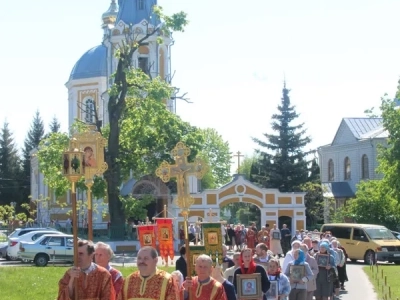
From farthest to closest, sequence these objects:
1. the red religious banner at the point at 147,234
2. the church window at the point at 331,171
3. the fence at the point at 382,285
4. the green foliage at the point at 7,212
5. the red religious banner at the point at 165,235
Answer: the church window at the point at 331,171
the green foliage at the point at 7,212
the fence at the point at 382,285
the red religious banner at the point at 165,235
the red religious banner at the point at 147,234

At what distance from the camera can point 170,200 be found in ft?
163

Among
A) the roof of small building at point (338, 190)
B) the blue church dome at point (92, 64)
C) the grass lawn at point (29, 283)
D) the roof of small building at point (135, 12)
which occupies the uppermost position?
the roof of small building at point (135, 12)

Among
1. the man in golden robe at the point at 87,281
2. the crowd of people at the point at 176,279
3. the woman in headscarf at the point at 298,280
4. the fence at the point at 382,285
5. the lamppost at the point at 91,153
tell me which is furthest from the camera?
the fence at the point at 382,285

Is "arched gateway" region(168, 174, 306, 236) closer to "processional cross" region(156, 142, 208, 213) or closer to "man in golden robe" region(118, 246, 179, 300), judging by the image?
"processional cross" region(156, 142, 208, 213)

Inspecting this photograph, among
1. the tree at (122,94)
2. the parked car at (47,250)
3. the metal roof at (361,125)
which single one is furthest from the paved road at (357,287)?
the metal roof at (361,125)

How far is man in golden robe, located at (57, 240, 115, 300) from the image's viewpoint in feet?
29.2

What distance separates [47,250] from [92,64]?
37.9 metres

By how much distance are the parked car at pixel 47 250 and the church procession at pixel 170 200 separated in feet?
0.16

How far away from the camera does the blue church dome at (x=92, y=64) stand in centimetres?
6581

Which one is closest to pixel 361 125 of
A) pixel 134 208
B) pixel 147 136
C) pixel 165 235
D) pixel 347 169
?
→ pixel 347 169

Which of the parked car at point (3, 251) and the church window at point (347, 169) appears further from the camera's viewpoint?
the church window at point (347, 169)

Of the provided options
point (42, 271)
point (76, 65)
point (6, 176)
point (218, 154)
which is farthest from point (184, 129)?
point (6, 176)

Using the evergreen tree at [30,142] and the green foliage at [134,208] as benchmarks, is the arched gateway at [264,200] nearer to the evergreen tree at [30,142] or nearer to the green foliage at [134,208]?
the green foliage at [134,208]

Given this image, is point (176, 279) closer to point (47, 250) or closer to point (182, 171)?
point (182, 171)
